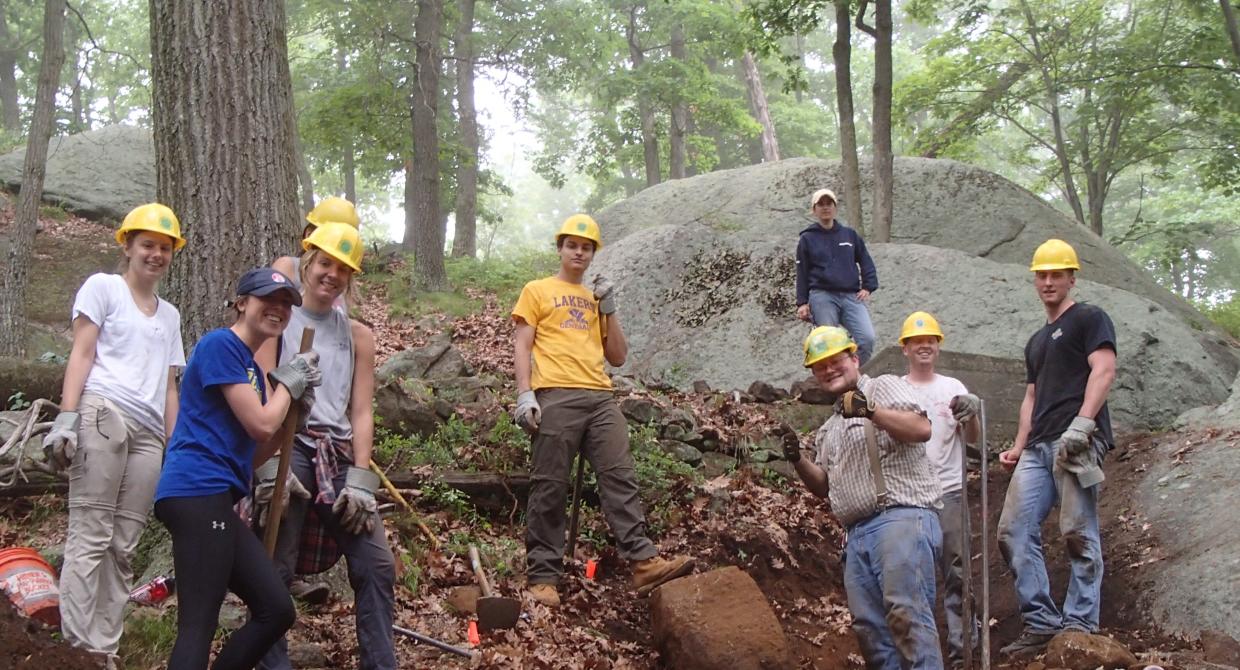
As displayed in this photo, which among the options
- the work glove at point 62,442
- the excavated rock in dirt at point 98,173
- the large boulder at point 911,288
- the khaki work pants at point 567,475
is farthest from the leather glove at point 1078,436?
the excavated rock in dirt at point 98,173

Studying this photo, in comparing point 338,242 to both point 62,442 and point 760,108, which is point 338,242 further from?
point 760,108

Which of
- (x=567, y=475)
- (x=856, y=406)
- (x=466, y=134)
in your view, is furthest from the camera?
(x=466, y=134)

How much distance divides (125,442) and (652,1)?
67.5ft

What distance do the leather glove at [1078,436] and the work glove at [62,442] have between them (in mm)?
4901

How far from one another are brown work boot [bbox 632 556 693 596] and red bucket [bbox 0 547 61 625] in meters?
2.87

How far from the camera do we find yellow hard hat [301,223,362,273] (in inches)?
151

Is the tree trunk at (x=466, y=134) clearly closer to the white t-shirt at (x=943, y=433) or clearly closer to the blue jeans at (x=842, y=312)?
the blue jeans at (x=842, y=312)

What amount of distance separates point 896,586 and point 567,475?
2108mm

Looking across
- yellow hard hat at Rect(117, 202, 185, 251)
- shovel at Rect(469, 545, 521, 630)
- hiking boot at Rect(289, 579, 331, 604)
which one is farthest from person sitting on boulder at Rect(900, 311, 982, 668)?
yellow hard hat at Rect(117, 202, 185, 251)

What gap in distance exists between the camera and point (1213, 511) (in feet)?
22.7

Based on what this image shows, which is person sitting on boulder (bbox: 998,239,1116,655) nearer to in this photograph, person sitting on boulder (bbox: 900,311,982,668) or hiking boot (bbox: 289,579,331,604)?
person sitting on boulder (bbox: 900,311,982,668)

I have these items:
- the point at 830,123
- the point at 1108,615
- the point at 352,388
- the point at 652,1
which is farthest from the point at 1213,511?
the point at 830,123

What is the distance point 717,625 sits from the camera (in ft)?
16.2

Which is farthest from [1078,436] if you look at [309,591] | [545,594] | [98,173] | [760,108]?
[760,108]
